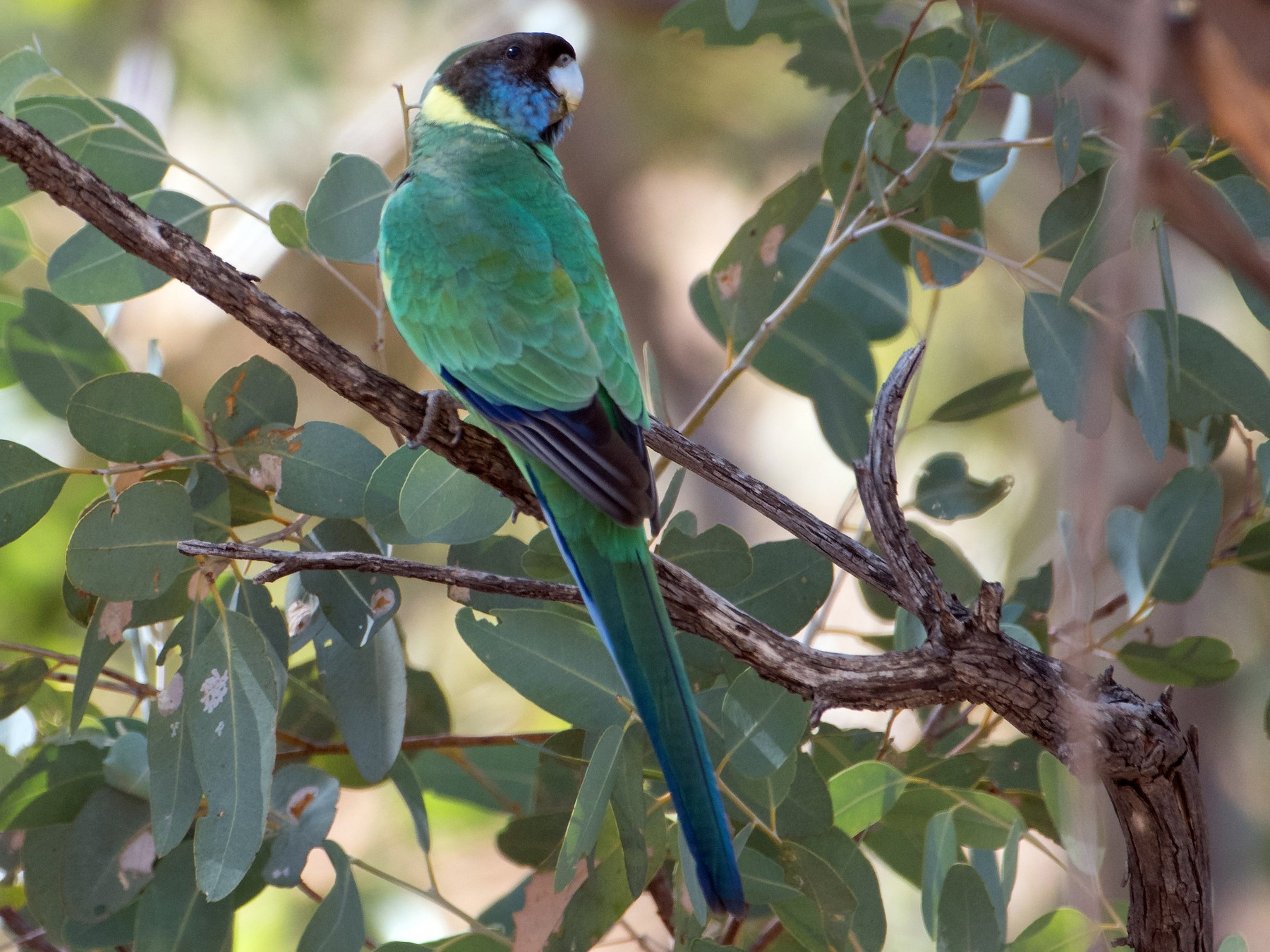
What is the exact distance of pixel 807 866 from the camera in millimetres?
1454

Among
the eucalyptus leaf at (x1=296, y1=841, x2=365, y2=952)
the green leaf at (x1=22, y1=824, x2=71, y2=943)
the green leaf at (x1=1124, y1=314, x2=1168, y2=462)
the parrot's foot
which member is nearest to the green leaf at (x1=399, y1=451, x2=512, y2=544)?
the parrot's foot

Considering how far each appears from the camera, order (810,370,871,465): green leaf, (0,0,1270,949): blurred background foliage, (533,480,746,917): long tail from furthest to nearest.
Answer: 1. (0,0,1270,949): blurred background foliage
2. (810,370,871,465): green leaf
3. (533,480,746,917): long tail

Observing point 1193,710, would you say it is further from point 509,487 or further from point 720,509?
point 509,487

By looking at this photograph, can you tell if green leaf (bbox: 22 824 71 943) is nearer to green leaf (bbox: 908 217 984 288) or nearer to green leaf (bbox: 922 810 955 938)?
green leaf (bbox: 922 810 955 938)

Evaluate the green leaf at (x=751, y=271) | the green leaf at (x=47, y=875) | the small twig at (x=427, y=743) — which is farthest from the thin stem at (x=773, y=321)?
the green leaf at (x=47, y=875)

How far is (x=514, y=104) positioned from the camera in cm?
230

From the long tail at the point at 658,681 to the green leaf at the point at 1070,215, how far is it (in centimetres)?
81

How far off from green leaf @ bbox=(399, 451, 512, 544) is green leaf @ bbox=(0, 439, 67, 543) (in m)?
0.50

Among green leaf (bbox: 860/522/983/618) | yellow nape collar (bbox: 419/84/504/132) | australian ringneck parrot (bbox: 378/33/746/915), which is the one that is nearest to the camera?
australian ringneck parrot (bbox: 378/33/746/915)

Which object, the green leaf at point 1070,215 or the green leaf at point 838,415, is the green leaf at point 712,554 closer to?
the green leaf at point 838,415

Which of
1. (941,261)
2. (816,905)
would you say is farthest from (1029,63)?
(816,905)

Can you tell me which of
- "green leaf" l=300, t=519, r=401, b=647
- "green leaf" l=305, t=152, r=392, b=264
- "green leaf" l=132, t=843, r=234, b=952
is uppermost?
"green leaf" l=305, t=152, r=392, b=264

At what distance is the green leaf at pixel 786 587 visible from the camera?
1.66 meters

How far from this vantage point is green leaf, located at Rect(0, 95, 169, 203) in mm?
1766
